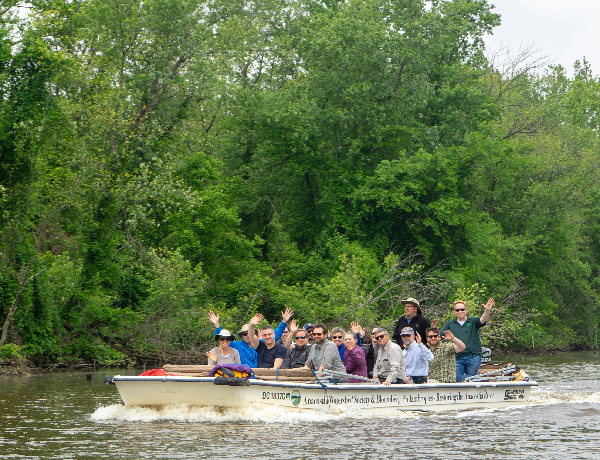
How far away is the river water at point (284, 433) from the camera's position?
11.2 metres

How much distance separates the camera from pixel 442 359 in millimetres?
16047

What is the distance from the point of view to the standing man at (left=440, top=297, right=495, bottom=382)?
15966 mm

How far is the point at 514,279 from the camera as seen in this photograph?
4159cm

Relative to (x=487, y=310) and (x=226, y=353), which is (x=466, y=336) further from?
(x=226, y=353)

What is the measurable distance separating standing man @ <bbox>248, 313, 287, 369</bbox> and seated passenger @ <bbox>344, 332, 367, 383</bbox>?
47.0 inches

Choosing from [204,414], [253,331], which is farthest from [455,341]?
[204,414]

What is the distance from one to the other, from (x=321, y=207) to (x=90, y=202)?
40.1 feet

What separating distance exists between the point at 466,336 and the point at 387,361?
1834 mm

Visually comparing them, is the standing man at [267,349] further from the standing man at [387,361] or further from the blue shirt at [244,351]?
the standing man at [387,361]

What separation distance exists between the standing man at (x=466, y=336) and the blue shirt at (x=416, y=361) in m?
0.70

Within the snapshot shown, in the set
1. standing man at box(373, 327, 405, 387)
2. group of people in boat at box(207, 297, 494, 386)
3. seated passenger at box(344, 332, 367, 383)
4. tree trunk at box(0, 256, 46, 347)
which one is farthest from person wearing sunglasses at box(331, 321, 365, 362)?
tree trunk at box(0, 256, 46, 347)

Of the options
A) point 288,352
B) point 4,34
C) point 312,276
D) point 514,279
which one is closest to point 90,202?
point 4,34

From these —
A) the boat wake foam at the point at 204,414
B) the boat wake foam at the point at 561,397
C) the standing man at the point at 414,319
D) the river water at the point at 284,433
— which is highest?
the standing man at the point at 414,319

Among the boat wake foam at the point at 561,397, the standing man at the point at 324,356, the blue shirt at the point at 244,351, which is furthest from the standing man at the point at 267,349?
the boat wake foam at the point at 561,397
